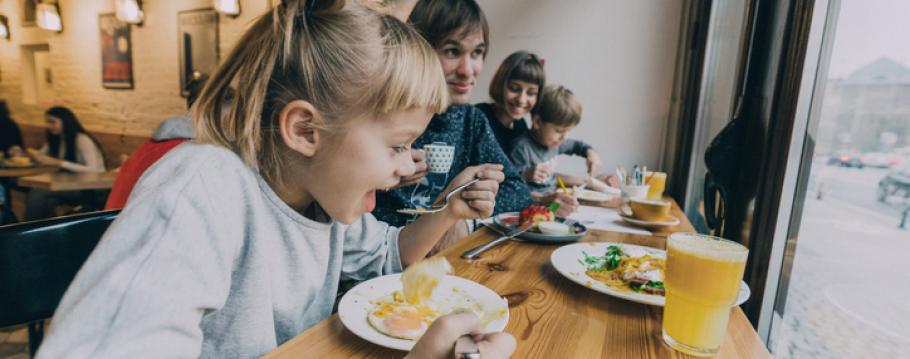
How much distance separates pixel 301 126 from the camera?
2.40ft

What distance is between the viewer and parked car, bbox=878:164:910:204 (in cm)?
69

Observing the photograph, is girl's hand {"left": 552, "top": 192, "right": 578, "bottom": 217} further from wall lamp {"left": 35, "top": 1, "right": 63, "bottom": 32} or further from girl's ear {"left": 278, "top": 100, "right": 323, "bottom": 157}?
wall lamp {"left": 35, "top": 1, "right": 63, "bottom": 32}

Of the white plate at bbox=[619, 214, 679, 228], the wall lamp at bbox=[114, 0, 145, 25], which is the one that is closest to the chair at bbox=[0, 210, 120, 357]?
the white plate at bbox=[619, 214, 679, 228]

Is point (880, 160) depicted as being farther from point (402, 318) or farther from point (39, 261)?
point (39, 261)

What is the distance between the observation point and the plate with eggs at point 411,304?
0.63 meters

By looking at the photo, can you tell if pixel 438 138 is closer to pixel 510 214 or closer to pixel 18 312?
pixel 510 214

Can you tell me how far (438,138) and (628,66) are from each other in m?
1.92

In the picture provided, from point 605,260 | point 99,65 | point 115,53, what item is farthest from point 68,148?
point 605,260

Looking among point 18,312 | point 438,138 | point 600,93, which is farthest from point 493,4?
point 18,312

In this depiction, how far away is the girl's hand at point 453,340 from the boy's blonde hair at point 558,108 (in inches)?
82.4

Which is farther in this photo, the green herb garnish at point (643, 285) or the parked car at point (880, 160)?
the green herb garnish at point (643, 285)

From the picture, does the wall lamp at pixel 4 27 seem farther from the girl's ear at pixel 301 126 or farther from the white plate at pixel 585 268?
the white plate at pixel 585 268

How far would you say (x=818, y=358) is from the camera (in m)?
0.98

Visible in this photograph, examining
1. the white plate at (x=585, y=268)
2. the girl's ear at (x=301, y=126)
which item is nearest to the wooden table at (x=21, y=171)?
the girl's ear at (x=301, y=126)
